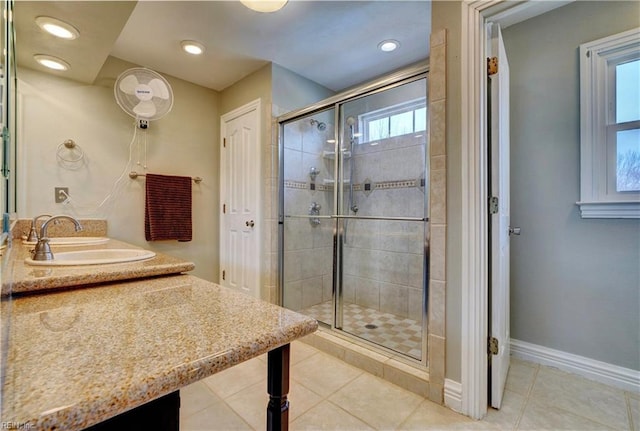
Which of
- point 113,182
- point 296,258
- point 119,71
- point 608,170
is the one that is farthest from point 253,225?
point 608,170

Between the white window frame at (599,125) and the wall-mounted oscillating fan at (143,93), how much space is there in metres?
2.87

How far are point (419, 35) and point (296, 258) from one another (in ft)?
6.86

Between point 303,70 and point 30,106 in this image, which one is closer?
point 30,106

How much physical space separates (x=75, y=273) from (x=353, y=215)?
200 cm

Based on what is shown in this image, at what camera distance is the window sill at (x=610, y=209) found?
157cm

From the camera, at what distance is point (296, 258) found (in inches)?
104

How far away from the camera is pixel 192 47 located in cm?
224

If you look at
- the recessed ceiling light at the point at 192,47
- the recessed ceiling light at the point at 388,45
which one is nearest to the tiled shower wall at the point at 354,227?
the recessed ceiling light at the point at 388,45

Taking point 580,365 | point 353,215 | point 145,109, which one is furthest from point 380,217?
point 145,109

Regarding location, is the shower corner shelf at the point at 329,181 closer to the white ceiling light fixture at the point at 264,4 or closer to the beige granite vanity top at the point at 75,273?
the white ceiling light fixture at the point at 264,4

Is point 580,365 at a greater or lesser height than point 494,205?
lesser

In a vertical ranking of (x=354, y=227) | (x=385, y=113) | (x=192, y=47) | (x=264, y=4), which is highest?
(x=192, y=47)

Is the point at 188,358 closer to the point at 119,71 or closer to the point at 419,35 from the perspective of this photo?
the point at 419,35

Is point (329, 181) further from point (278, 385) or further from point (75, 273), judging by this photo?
point (278, 385)
